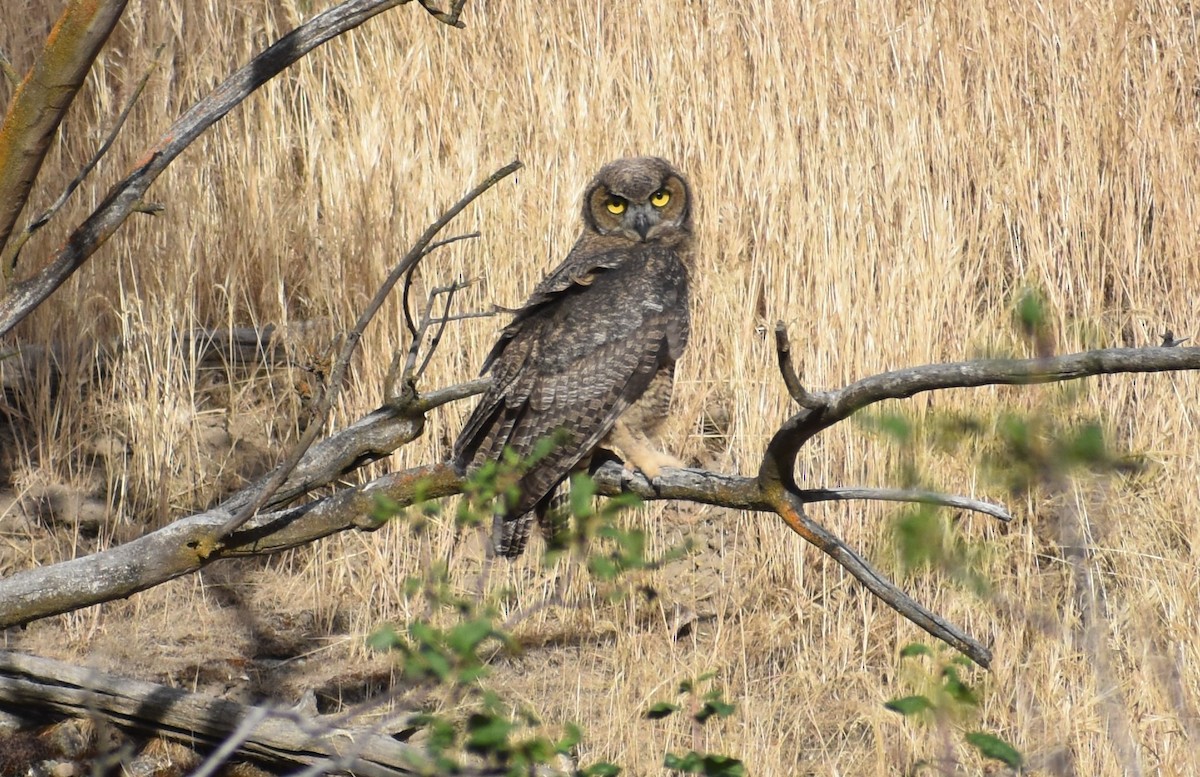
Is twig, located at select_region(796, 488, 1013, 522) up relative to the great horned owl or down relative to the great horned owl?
down

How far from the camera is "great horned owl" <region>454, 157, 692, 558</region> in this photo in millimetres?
3746

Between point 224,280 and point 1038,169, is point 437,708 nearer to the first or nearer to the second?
point 224,280

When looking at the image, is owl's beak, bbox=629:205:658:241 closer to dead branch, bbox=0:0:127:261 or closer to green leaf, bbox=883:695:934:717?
dead branch, bbox=0:0:127:261

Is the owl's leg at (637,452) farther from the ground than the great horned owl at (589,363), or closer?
closer

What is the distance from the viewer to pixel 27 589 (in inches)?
126

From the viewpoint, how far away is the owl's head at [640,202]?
439 centimetres

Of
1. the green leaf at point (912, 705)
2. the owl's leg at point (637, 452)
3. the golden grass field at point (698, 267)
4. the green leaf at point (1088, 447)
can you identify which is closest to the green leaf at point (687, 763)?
the green leaf at point (912, 705)

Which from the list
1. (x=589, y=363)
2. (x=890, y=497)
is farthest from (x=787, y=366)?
(x=589, y=363)

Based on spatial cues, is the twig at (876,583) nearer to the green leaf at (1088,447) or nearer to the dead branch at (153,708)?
the green leaf at (1088,447)

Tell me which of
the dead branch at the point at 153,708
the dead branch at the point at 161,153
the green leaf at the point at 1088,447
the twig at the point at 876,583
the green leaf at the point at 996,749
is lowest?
the dead branch at the point at 153,708

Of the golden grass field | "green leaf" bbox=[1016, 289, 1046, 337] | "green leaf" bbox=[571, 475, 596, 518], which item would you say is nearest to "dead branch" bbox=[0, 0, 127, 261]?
"green leaf" bbox=[571, 475, 596, 518]

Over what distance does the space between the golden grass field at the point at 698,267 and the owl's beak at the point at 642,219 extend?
1092 mm

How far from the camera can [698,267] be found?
5.53 meters

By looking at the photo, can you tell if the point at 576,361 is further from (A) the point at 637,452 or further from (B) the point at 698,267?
(B) the point at 698,267
